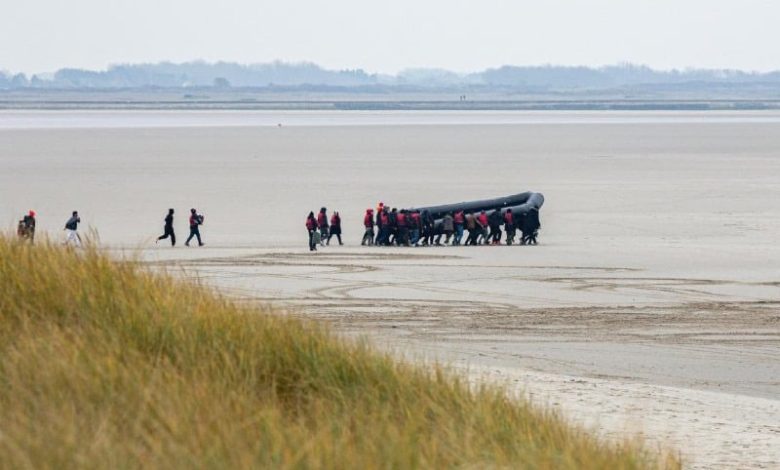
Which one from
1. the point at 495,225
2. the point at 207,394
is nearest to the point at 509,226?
the point at 495,225

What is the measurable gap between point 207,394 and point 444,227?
79.9ft

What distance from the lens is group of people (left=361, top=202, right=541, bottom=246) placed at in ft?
101

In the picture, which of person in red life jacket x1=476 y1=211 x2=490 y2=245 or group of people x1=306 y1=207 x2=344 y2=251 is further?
→ person in red life jacket x1=476 y1=211 x2=490 y2=245

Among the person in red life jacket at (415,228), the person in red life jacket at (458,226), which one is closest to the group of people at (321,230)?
the person in red life jacket at (415,228)

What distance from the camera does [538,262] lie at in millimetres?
26391

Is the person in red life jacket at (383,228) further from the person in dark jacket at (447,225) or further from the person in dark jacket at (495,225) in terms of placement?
the person in dark jacket at (495,225)

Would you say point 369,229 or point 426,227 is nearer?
point 369,229

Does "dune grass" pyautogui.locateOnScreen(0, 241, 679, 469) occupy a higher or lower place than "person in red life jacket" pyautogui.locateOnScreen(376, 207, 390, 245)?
higher

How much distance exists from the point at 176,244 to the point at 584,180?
82.5 feet

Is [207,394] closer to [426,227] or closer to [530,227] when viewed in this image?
[530,227]

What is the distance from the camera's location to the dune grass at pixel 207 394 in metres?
6.44

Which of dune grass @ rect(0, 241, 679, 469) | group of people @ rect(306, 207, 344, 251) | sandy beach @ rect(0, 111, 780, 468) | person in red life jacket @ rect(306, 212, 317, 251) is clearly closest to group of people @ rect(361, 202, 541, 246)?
group of people @ rect(306, 207, 344, 251)

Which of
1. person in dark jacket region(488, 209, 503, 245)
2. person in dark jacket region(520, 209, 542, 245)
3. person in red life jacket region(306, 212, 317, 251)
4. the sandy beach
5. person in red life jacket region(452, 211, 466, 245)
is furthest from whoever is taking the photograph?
person in dark jacket region(488, 209, 503, 245)

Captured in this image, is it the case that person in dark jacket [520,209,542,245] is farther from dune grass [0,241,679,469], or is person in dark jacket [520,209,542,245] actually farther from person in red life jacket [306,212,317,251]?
dune grass [0,241,679,469]
